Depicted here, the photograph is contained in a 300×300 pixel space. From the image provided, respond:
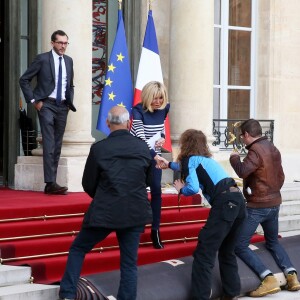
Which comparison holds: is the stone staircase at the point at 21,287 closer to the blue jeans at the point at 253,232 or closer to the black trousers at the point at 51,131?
the blue jeans at the point at 253,232

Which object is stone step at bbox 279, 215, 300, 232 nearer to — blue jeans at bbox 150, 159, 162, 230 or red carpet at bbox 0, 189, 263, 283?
red carpet at bbox 0, 189, 263, 283

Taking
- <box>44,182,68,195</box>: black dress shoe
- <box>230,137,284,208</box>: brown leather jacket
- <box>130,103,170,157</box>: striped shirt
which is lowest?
<box>44,182,68,195</box>: black dress shoe

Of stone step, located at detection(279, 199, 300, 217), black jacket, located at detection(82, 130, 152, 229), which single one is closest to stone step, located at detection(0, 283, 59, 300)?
black jacket, located at detection(82, 130, 152, 229)

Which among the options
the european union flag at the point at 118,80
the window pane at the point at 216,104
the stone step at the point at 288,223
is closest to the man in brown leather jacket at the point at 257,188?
the stone step at the point at 288,223

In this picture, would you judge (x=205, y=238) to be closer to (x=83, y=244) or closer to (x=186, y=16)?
(x=83, y=244)

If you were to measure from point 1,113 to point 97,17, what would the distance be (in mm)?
2076

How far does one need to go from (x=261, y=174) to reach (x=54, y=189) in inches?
105

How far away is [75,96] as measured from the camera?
1207 cm

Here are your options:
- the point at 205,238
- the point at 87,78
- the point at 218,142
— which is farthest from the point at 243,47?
the point at 205,238

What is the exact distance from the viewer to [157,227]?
10.1 metres

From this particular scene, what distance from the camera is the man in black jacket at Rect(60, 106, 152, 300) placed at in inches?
318

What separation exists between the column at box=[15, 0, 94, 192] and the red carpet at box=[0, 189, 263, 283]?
24.2 inches

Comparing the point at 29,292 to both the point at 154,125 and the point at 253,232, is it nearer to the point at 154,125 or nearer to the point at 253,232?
the point at 154,125

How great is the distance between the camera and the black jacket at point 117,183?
806cm
